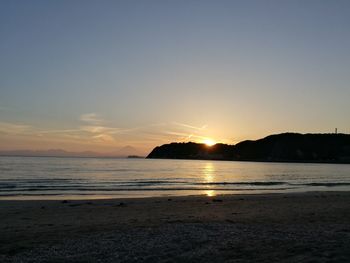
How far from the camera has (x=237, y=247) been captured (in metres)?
11.2

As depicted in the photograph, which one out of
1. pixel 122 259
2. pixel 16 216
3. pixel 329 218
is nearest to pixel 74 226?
pixel 16 216

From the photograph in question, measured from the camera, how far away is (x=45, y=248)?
1146 cm

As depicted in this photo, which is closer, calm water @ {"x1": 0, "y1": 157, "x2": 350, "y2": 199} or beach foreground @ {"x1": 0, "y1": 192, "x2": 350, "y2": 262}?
beach foreground @ {"x1": 0, "y1": 192, "x2": 350, "y2": 262}

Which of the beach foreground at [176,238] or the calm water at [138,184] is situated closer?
the beach foreground at [176,238]

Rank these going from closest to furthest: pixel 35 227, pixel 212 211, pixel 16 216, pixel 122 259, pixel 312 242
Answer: pixel 122 259 < pixel 312 242 < pixel 35 227 < pixel 16 216 < pixel 212 211

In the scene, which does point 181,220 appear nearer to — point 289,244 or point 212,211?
point 212,211

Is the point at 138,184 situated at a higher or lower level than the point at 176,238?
lower

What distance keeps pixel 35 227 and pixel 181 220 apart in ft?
19.0

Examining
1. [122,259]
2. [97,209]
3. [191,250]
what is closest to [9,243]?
[122,259]

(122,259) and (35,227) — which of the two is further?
(35,227)

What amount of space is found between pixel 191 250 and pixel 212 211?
10286mm

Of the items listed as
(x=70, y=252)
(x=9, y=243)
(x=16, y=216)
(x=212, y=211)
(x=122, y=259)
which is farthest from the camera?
(x=212, y=211)

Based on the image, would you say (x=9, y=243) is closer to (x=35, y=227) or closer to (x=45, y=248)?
(x=45, y=248)

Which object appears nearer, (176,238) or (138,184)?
(176,238)
